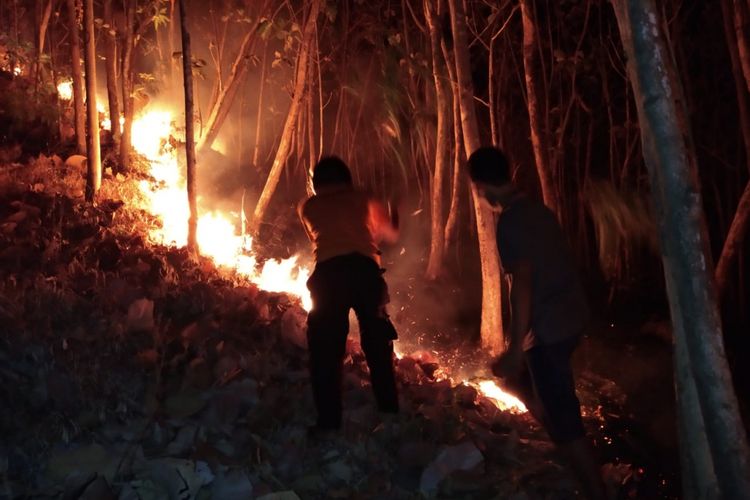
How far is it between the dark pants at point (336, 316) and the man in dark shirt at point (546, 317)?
90cm

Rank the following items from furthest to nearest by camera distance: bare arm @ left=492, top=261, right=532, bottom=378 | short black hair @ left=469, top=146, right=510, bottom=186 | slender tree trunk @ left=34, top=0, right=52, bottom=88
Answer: slender tree trunk @ left=34, top=0, right=52, bottom=88 → short black hair @ left=469, top=146, right=510, bottom=186 → bare arm @ left=492, top=261, right=532, bottom=378

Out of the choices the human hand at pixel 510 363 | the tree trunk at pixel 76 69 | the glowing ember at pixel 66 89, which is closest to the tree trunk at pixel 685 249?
the human hand at pixel 510 363

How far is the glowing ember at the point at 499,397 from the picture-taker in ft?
17.7

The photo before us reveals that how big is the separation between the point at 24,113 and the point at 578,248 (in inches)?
297

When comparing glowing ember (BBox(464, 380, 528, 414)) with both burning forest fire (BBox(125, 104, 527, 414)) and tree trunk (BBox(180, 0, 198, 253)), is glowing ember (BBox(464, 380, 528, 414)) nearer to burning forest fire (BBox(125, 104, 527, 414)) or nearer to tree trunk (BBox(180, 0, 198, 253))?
burning forest fire (BBox(125, 104, 527, 414))

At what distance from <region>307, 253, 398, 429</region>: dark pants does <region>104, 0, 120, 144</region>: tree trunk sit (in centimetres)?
493

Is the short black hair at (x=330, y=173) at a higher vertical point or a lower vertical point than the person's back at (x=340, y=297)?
higher

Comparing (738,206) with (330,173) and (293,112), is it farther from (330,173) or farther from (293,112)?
(330,173)

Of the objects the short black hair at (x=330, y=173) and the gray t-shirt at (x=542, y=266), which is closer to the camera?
the gray t-shirt at (x=542, y=266)

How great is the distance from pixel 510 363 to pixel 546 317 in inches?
11.4

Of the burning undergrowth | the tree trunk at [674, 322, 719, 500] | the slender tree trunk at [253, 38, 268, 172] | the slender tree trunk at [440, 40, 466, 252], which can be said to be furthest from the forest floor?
the slender tree trunk at [253, 38, 268, 172]

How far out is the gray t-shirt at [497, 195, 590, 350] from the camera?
11.0 feet

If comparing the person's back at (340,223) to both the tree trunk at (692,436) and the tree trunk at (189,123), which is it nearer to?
the tree trunk at (692,436)

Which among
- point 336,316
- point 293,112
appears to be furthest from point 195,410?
point 293,112
